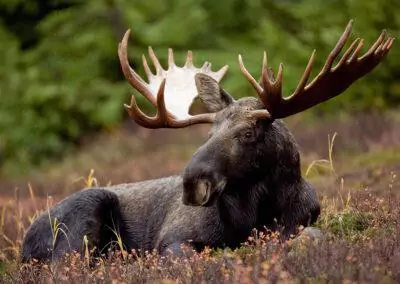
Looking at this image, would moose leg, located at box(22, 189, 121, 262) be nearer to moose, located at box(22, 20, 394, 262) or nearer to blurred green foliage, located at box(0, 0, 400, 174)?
moose, located at box(22, 20, 394, 262)

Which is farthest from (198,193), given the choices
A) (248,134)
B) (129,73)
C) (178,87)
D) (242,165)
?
(178,87)

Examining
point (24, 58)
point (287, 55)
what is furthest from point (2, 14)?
point (287, 55)

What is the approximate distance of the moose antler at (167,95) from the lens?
7102 mm

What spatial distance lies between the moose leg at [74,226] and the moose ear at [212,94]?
1.36 m

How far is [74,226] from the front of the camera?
25.0 feet

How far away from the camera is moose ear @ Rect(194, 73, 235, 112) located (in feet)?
22.9

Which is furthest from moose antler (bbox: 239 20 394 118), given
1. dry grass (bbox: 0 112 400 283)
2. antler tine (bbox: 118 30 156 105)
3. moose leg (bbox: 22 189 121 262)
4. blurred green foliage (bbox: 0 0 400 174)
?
blurred green foliage (bbox: 0 0 400 174)

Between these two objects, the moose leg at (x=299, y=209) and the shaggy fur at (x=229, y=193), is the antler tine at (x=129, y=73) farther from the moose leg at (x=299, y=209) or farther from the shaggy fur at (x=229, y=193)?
the moose leg at (x=299, y=209)

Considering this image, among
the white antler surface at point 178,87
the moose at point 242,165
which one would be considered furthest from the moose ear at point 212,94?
the white antler surface at point 178,87

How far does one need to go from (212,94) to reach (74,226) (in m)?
1.62

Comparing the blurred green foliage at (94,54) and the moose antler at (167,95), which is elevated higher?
the moose antler at (167,95)

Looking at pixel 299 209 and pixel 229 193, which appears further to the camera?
pixel 299 209

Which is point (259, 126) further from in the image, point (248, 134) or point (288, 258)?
point (288, 258)

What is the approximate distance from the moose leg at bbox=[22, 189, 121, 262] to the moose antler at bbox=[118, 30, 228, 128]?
0.93 m
